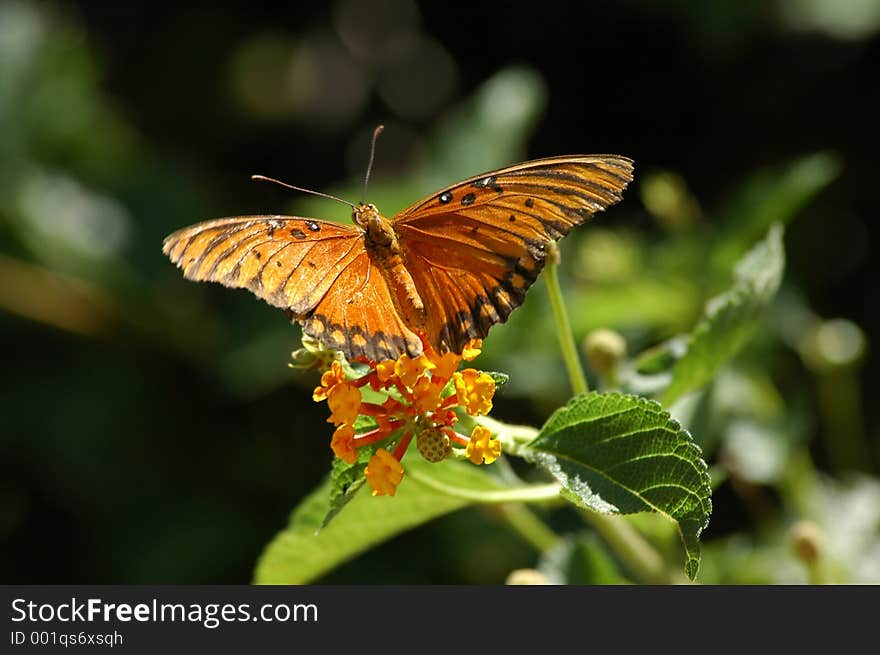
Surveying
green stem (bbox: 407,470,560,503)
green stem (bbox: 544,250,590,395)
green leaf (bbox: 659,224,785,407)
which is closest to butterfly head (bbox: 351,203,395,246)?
green stem (bbox: 544,250,590,395)

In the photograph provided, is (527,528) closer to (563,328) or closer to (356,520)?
(356,520)

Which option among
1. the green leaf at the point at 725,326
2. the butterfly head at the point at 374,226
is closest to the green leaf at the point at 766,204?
the green leaf at the point at 725,326

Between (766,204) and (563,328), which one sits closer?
(563,328)

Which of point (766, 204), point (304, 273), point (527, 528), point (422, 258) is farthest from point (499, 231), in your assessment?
point (766, 204)

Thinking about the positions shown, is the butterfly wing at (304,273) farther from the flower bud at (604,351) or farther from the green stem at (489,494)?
the flower bud at (604,351)

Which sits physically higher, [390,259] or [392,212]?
[392,212]

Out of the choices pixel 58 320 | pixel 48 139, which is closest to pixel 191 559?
pixel 58 320

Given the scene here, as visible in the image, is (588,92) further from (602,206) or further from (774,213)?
(602,206)

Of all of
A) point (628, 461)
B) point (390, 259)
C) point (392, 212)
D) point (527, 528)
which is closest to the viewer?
point (628, 461)
